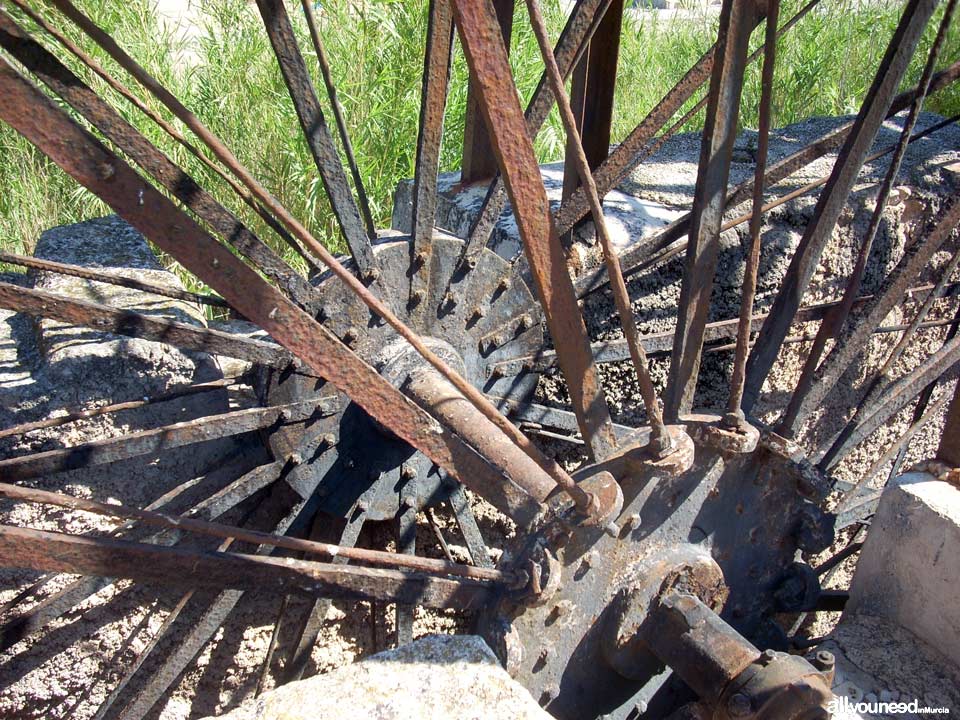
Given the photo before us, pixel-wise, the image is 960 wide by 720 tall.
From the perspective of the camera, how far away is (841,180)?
9.07 ft

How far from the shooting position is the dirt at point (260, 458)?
10.4ft

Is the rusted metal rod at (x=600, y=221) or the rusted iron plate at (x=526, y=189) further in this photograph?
the rusted metal rod at (x=600, y=221)

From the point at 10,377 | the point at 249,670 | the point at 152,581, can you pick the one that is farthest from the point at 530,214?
the point at 249,670

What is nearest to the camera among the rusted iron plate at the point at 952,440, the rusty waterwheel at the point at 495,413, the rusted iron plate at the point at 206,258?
the rusted iron plate at the point at 206,258

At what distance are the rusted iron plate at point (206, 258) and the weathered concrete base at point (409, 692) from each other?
53 centimetres

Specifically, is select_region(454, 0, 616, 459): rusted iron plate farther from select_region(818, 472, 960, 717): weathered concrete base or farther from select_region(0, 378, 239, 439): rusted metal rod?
Answer: select_region(0, 378, 239, 439): rusted metal rod

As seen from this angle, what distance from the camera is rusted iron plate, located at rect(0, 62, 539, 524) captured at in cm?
175

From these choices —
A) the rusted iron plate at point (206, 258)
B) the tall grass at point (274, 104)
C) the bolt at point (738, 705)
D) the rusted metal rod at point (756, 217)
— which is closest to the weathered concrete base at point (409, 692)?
the rusted iron plate at point (206, 258)

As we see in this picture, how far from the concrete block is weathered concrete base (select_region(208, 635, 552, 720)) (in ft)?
5.88

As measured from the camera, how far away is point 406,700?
82.2 inches

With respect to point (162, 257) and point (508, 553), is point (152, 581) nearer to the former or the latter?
point (508, 553)

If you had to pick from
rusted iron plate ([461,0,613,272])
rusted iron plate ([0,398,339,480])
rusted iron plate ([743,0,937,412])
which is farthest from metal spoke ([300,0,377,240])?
rusted iron plate ([743,0,937,412])

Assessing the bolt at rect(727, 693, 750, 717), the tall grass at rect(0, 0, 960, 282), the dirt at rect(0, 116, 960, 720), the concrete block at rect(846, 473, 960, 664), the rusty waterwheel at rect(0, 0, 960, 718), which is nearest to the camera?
the rusty waterwheel at rect(0, 0, 960, 718)

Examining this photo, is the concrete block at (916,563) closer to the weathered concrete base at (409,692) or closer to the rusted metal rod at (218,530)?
the rusted metal rod at (218,530)
